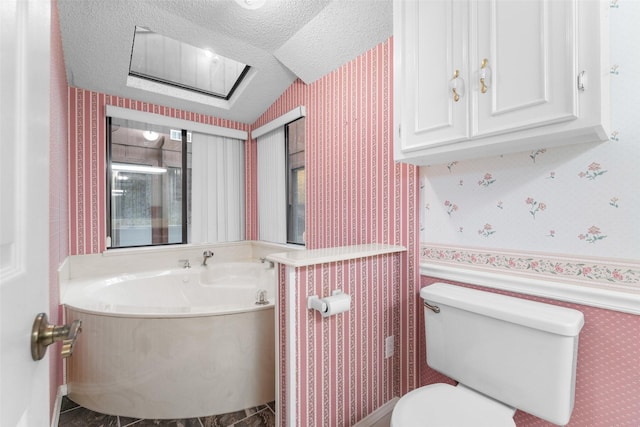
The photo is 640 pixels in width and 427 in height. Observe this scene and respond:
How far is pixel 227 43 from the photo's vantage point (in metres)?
2.12

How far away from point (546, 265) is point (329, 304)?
0.96m

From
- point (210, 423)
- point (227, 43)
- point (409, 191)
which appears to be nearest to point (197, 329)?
point (210, 423)

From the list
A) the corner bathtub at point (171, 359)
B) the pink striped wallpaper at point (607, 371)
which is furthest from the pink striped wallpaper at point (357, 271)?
the corner bathtub at point (171, 359)

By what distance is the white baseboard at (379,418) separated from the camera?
61.4 inches

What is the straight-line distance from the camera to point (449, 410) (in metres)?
1.10

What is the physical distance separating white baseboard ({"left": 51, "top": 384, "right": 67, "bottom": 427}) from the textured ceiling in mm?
2239

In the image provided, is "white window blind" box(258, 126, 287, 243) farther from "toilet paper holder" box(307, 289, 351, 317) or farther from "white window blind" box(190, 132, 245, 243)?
"toilet paper holder" box(307, 289, 351, 317)

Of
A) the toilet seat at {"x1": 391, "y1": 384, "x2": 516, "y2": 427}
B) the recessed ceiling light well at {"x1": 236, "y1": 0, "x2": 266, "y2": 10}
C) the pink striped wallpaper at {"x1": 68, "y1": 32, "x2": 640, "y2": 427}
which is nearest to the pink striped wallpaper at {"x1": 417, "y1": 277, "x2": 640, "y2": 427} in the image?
the pink striped wallpaper at {"x1": 68, "y1": 32, "x2": 640, "y2": 427}

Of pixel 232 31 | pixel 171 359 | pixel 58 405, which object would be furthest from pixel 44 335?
pixel 232 31

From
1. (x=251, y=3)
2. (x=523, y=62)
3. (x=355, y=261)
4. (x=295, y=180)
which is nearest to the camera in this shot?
(x=523, y=62)

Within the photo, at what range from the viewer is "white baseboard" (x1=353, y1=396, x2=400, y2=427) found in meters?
1.56

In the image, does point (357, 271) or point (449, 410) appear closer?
point (449, 410)

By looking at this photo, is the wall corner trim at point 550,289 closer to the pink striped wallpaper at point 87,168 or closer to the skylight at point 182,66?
the skylight at point 182,66

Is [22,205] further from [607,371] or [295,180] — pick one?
[295,180]
